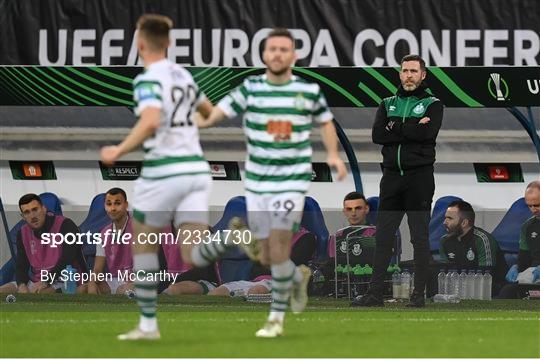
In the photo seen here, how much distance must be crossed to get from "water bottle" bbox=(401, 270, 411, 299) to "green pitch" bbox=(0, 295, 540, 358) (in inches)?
14.4

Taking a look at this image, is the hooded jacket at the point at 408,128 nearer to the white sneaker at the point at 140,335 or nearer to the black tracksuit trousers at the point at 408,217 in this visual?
the black tracksuit trousers at the point at 408,217

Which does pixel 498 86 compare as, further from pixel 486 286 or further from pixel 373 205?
pixel 486 286

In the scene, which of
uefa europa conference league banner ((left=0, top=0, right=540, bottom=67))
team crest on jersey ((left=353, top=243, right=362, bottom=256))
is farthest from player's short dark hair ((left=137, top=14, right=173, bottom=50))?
uefa europa conference league banner ((left=0, top=0, right=540, bottom=67))

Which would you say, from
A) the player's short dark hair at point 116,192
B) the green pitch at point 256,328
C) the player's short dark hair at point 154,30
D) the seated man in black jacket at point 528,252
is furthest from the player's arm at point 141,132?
the seated man in black jacket at point 528,252

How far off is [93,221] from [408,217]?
9.82 feet

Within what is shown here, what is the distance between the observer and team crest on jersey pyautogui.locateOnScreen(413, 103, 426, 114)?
12.2 meters

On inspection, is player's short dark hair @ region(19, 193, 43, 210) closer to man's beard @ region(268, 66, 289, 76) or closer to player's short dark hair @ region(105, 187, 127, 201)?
player's short dark hair @ region(105, 187, 127, 201)

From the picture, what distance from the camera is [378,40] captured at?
14875 mm

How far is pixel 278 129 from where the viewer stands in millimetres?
9375

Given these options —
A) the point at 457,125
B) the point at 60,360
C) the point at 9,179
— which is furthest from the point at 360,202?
the point at 60,360

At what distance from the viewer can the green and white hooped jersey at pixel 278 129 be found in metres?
9.31

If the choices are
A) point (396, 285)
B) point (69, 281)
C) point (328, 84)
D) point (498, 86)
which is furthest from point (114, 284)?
point (498, 86)

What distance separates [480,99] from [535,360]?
5.75 metres

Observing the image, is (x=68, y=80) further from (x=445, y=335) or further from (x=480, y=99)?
(x=445, y=335)
